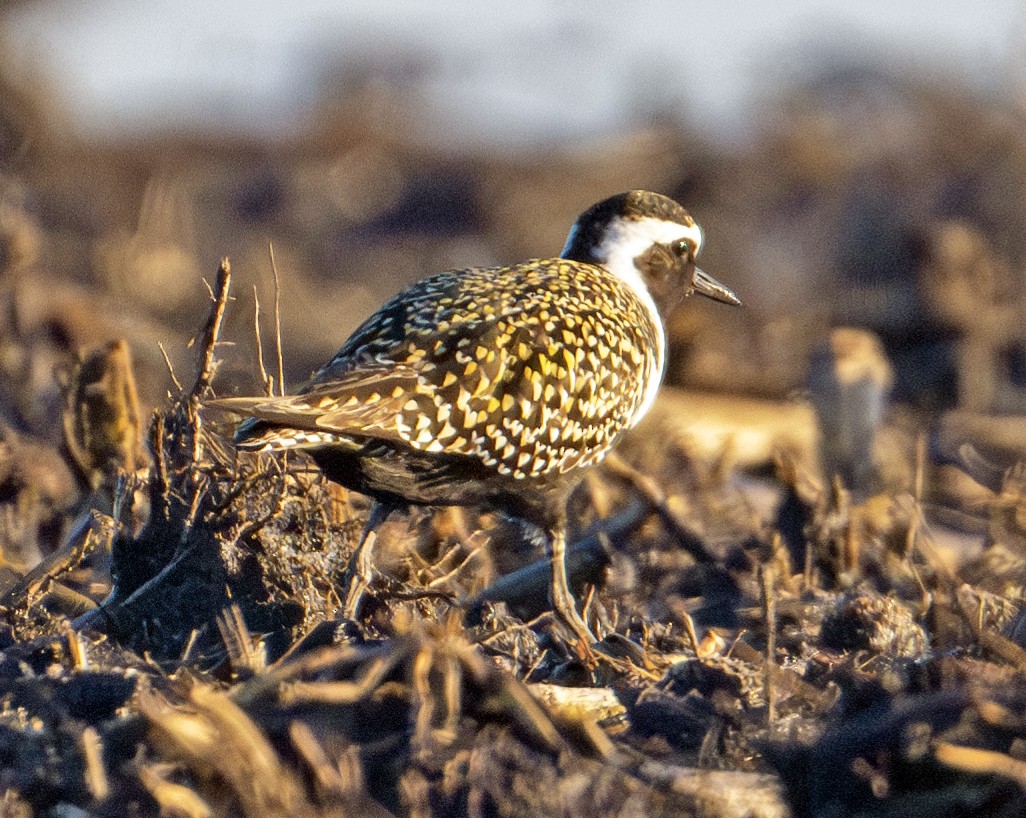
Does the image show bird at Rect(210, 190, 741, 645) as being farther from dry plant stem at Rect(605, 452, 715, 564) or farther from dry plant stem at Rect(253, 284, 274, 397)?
dry plant stem at Rect(605, 452, 715, 564)

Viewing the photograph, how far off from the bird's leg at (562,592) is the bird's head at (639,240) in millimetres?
1245

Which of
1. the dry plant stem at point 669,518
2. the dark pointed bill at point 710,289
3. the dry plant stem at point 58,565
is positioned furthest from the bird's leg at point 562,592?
the dark pointed bill at point 710,289

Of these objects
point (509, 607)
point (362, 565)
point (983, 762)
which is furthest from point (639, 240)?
point (983, 762)

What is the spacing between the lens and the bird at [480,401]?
5.33 metres

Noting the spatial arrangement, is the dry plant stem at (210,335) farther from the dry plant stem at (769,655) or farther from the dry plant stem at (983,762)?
the dry plant stem at (983,762)

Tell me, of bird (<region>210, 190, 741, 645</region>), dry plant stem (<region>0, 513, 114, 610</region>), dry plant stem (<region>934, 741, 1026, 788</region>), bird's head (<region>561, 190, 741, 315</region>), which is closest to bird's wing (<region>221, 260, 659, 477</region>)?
bird (<region>210, 190, 741, 645</region>)

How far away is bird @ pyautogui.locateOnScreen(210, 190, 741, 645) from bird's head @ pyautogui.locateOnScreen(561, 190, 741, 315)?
0.50m

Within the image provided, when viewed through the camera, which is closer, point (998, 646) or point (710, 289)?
point (998, 646)

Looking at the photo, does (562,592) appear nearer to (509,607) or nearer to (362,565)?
(509,607)

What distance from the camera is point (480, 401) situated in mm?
5566

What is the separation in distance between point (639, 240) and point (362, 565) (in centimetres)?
205

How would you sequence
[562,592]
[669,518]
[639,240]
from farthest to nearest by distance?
[639,240] < [669,518] < [562,592]

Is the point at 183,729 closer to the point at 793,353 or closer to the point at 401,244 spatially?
the point at 793,353

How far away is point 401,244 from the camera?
2125cm
